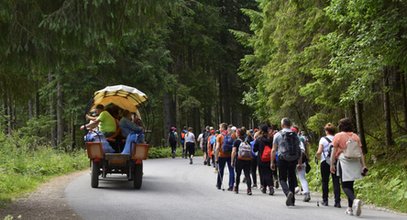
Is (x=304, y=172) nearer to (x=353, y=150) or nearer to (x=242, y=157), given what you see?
(x=242, y=157)

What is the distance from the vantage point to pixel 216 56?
137 ft

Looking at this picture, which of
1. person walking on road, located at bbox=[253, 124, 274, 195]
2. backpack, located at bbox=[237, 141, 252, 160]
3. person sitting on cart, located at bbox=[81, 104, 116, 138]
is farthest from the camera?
person sitting on cart, located at bbox=[81, 104, 116, 138]

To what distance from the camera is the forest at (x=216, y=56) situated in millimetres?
8531

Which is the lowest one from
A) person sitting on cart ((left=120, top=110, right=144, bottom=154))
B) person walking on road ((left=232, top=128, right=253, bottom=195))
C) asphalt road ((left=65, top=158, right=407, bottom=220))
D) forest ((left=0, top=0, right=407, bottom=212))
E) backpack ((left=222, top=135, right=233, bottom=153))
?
asphalt road ((left=65, top=158, right=407, bottom=220))

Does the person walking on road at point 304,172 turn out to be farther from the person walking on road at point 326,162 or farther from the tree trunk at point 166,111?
the tree trunk at point 166,111

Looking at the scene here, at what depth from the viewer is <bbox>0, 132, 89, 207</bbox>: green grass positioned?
13739 mm

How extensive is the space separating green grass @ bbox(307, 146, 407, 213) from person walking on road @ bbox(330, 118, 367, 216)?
145 centimetres

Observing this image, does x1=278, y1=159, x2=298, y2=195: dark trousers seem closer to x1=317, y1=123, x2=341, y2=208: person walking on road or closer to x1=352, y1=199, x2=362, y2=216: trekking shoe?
x1=317, y1=123, x2=341, y2=208: person walking on road

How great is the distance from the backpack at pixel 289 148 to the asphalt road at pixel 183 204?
3.72ft

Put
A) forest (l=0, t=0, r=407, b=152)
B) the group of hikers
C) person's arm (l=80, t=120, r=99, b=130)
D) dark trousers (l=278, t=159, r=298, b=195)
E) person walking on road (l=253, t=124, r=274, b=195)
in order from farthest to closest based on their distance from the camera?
person's arm (l=80, t=120, r=99, b=130), person walking on road (l=253, t=124, r=274, b=195), dark trousers (l=278, t=159, r=298, b=195), the group of hikers, forest (l=0, t=0, r=407, b=152)

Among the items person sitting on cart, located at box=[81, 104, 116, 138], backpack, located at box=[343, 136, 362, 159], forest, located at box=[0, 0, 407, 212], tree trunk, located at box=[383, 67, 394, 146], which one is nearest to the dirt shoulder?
forest, located at box=[0, 0, 407, 212]

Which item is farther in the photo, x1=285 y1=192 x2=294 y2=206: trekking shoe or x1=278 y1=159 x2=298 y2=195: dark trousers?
x1=278 y1=159 x2=298 y2=195: dark trousers

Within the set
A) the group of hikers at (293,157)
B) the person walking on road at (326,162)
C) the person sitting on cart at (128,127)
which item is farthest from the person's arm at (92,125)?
the person walking on road at (326,162)

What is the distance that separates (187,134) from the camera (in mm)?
27859
